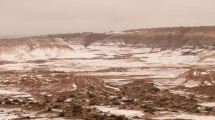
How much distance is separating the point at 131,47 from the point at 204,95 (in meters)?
99.6

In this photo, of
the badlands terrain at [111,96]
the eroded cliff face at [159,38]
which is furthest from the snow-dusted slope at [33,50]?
the badlands terrain at [111,96]

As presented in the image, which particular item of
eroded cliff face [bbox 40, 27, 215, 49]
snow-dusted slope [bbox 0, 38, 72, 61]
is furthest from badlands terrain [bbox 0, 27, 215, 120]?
snow-dusted slope [bbox 0, 38, 72, 61]

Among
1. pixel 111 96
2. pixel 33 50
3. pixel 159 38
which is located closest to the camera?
pixel 111 96

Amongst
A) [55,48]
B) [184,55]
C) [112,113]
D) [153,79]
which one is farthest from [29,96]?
[55,48]

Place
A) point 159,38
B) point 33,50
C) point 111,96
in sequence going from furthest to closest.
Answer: point 159,38 < point 33,50 < point 111,96

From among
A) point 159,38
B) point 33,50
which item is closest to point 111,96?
point 33,50

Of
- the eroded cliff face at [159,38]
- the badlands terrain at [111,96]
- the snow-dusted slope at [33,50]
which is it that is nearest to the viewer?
the badlands terrain at [111,96]

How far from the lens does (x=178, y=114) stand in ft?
128

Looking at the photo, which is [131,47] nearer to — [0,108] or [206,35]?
[206,35]

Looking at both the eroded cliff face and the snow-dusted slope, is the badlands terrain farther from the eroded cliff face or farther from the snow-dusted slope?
the snow-dusted slope

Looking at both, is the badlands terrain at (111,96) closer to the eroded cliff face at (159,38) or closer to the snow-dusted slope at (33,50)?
the eroded cliff face at (159,38)

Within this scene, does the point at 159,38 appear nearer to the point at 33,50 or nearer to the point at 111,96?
the point at 33,50

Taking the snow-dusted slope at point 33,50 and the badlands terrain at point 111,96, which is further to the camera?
the snow-dusted slope at point 33,50

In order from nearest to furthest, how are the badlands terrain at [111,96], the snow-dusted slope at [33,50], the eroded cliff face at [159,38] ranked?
the badlands terrain at [111,96] < the snow-dusted slope at [33,50] < the eroded cliff face at [159,38]
